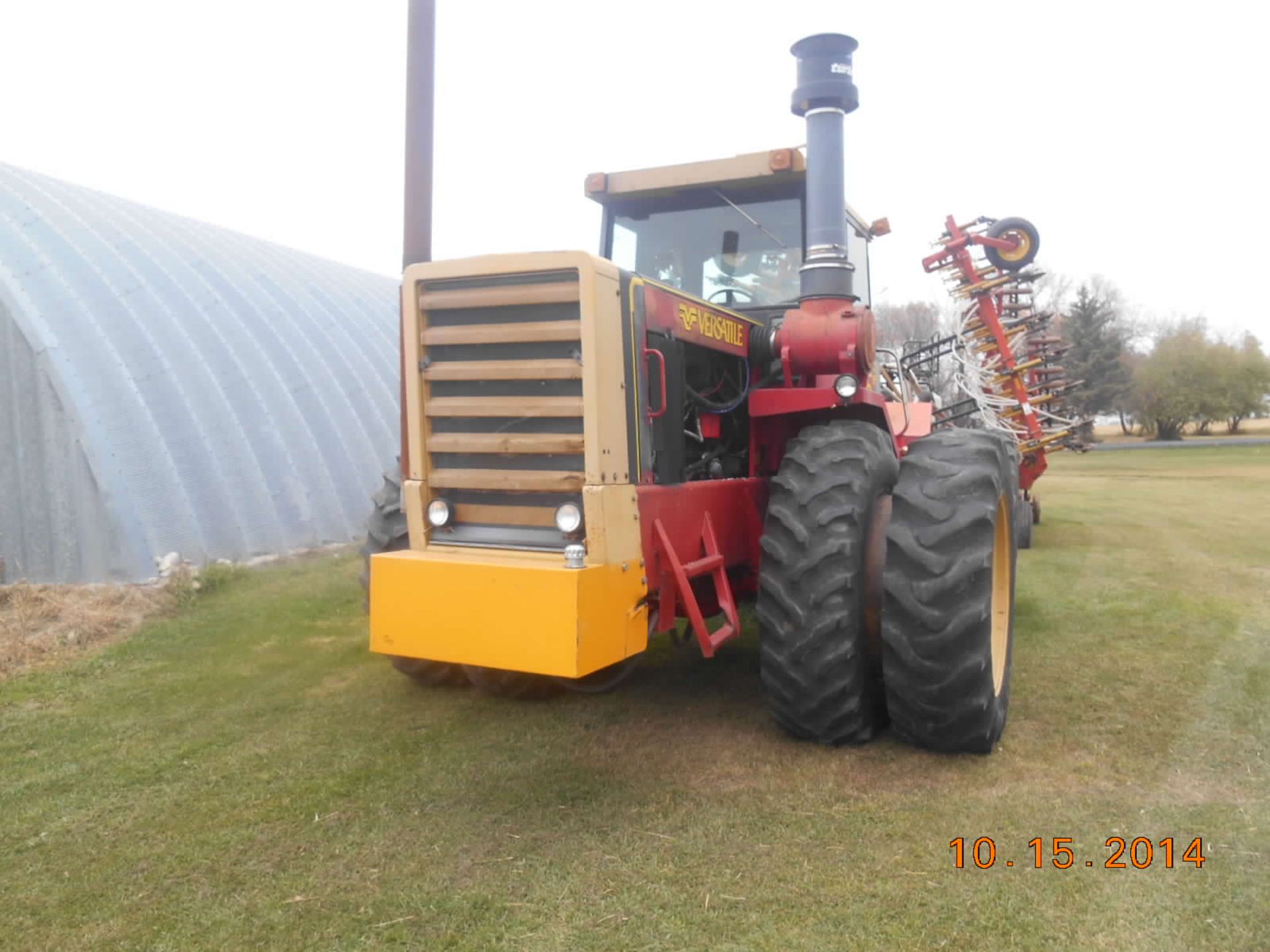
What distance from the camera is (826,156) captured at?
4871 mm

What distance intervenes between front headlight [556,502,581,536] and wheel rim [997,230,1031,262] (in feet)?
27.5

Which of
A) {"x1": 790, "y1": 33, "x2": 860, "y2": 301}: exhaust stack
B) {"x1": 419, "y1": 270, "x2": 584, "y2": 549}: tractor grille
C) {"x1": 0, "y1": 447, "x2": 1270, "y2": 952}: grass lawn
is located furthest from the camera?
{"x1": 790, "y1": 33, "x2": 860, "y2": 301}: exhaust stack

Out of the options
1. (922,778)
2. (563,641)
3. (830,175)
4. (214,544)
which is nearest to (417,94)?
(214,544)

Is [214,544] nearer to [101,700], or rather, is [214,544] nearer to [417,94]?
[101,700]

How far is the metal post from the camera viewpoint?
27.8ft

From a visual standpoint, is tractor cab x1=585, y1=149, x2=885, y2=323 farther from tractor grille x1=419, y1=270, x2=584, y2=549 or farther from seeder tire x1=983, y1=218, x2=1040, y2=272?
seeder tire x1=983, y1=218, x2=1040, y2=272

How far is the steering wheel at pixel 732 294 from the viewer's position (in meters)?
5.68

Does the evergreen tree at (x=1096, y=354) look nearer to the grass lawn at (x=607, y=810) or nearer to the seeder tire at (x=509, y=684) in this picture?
the grass lawn at (x=607, y=810)

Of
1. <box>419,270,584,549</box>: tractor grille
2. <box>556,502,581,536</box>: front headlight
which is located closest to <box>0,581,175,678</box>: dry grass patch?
<box>419,270,584,549</box>: tractor grille

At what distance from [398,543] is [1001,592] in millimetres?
3206

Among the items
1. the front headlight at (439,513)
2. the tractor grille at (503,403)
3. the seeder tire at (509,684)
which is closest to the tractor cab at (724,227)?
the tractor grille at (503,403)

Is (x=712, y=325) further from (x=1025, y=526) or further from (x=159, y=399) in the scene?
(x=1025, y=526)

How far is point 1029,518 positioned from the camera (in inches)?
434
